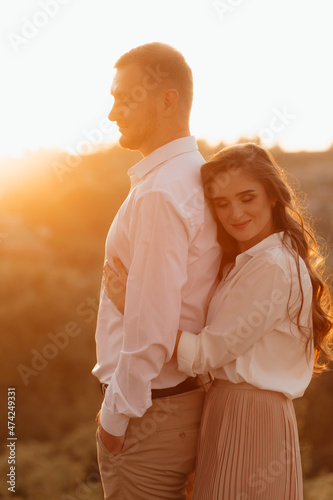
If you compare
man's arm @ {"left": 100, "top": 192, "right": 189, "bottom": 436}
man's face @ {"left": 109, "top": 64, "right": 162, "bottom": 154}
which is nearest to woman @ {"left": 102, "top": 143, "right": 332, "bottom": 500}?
man's arm @ {"left": 100, "top": 192, "right": 189, "bottom": 436}

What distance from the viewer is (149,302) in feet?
4.68

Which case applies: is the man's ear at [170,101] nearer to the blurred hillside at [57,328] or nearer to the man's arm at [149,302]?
the man's arm at [149,302]

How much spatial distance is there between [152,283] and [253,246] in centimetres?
39

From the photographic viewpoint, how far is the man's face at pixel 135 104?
1.60 metres

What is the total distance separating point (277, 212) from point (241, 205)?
6.6 inches

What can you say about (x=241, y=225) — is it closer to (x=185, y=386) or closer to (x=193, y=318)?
(x=193, y=318)

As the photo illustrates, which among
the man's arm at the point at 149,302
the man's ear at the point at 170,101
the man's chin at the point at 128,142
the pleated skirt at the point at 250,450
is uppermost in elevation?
the man's ear at the point at 170,101

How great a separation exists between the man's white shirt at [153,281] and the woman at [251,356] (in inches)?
3.0

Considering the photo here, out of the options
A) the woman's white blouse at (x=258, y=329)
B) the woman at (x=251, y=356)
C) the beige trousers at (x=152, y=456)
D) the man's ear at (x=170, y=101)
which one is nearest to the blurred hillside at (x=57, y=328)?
the beige trousers at (x=152, y=456)

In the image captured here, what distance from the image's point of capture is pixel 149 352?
1428mm

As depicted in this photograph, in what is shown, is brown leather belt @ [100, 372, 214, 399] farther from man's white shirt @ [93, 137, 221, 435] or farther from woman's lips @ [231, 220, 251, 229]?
woman's lips @ [231, 220, 251, 229]

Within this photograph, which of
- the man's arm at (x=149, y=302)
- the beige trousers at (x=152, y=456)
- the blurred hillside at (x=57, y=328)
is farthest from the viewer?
the blurred hillside at (x=57, y=328)

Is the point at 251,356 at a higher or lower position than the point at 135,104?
lower

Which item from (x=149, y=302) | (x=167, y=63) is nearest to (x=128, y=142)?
(x=167, y=63)
